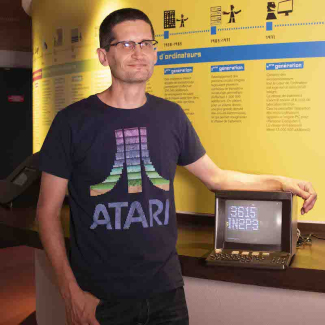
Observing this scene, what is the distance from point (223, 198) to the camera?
86.3 inches

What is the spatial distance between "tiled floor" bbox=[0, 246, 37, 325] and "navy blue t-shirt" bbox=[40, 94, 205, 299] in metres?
2.42

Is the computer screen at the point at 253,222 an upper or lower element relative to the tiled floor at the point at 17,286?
upper

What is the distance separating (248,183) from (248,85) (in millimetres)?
698

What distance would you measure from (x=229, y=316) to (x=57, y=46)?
228 cm

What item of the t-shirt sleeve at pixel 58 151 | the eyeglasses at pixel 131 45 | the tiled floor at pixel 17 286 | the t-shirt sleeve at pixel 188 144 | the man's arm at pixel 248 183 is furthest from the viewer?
the tiled floor at pixel 17 286

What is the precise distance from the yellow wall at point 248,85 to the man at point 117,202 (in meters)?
1.06

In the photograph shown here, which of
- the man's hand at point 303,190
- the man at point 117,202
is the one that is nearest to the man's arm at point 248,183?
the man's hand at point 303,190

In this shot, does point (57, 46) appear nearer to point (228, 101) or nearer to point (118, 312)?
point (228, 101)

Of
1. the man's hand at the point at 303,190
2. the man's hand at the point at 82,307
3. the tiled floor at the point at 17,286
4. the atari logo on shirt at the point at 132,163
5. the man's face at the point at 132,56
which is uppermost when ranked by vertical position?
the man's face at the point at 132,56

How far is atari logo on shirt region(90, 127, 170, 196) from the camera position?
5.33 feet

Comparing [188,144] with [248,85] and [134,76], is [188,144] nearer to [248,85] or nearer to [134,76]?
[134,76]

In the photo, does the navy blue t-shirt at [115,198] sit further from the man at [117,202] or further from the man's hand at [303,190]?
the man's hand at [303,190]

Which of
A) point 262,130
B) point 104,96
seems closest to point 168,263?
point 104,96

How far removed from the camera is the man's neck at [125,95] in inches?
66.9
